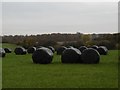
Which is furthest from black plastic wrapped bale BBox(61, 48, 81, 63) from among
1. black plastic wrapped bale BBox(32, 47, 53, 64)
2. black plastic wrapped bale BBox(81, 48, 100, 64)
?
black plastic wrapped bale BBox(32, 47, 53, 64)

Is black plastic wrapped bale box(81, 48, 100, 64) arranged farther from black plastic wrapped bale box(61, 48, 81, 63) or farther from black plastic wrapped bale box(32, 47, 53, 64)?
black plastic wrapped bale box(32, 47, 53, 64)

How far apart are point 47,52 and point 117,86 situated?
12.8 metres

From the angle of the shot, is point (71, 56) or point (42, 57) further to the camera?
point (71, 56)

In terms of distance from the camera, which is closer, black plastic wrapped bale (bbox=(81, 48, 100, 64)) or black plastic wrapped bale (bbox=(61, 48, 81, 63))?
black plastic wrapped bale (bbox=(81, 48, 100, 64))

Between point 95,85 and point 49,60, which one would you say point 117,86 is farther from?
point 49,60

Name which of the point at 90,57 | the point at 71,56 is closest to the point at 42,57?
the point at 71,56

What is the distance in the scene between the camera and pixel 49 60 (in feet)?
81.6

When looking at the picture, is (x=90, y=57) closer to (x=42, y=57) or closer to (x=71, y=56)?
(x=71, y=56)

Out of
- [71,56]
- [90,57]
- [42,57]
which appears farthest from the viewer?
[71,56]

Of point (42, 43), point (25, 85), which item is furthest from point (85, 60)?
point (42, 43)

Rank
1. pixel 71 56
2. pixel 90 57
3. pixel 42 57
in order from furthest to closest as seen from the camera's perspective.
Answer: pixel 71 56 < pixel 90 57 < pixel 42 57

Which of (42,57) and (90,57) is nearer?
(42,57)

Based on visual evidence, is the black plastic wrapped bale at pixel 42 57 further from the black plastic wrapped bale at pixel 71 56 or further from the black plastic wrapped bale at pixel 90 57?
the black plastic wrapped bale at pixel 90 57

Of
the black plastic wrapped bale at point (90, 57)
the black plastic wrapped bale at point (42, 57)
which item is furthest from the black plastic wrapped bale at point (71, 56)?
the black plastic wrapped bale at point (42, 57)
